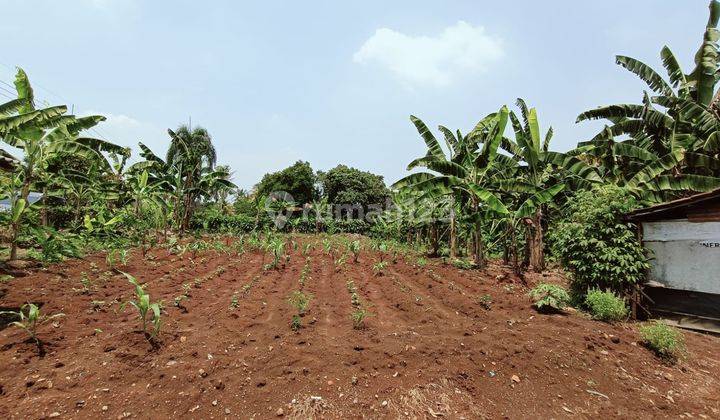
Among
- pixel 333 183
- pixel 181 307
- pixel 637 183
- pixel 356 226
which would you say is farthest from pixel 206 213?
pixel 637 183

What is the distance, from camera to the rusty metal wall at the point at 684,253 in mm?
6938

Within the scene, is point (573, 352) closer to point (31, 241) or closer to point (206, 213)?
point (31, 241)

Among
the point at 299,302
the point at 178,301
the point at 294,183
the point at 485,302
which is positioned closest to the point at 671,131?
the point at 485,302

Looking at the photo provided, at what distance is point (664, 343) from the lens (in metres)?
5.40

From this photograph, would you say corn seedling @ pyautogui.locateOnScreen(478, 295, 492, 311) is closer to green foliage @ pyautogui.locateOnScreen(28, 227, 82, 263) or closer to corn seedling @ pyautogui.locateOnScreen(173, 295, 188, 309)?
corn seedling @ pyautogui.locateOnScreen(173, 295, 188, 309)

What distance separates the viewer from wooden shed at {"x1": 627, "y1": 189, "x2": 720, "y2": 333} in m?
6.93

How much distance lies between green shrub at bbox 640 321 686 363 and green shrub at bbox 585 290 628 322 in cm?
112

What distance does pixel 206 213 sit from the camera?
2628 centimetres

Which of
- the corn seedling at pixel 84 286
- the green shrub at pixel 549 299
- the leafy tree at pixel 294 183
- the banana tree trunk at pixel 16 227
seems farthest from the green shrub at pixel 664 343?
the leafy tree at pixel 294 183

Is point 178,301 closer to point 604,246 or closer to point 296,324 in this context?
point 296,324

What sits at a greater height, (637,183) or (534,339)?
(637,183)

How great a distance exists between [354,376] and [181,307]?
3572 millimetres

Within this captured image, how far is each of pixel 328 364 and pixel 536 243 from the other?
33.9 feet

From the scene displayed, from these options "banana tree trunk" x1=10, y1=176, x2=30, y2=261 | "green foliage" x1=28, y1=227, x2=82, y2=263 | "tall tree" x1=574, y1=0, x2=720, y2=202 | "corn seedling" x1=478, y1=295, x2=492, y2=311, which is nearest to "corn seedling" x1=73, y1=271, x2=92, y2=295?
"green foliage" x1=28, y1=227, x2=82, y2=263
